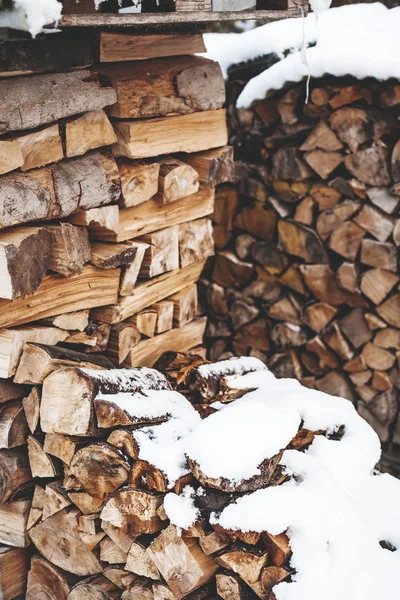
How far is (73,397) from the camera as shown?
2.10m

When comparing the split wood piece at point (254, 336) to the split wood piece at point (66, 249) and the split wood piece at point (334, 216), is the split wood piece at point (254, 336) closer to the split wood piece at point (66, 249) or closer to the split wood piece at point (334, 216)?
the split wood piece at point (334, 216)

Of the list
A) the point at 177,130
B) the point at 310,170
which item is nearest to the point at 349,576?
the point at 177,130

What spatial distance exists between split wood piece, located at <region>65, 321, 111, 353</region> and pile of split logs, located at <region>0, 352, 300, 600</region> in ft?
0.74

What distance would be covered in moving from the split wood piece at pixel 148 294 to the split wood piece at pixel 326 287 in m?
1.33

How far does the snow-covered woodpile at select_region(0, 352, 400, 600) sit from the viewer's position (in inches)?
73.8

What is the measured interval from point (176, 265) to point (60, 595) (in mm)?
1237

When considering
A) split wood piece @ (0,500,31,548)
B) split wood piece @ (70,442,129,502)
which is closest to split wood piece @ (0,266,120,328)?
split wood piece @ (70,442,129,502)

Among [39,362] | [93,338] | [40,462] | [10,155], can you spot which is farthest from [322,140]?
[40,462]

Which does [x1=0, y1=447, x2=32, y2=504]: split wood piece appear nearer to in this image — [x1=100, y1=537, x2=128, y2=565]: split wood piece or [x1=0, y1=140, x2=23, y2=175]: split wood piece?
[x1=100, y1=537, x2=128, y2=565]: split wood piece

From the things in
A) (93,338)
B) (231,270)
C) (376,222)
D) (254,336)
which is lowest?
(254,336)

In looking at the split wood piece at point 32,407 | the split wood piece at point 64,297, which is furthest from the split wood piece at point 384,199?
the split wood piece at point 32,407

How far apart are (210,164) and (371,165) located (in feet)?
4.56

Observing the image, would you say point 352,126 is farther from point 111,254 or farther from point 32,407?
point 32,407

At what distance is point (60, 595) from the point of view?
2.31 metres
